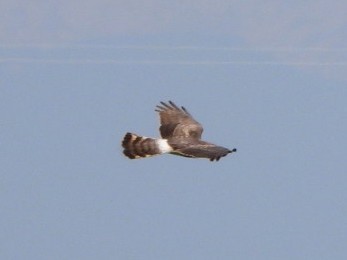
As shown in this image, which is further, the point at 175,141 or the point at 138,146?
the point at 175,141

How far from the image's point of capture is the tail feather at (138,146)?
5022 cm

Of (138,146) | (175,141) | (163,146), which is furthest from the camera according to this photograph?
(175,141)

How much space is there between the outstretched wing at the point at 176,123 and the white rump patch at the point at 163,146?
73.5 inches

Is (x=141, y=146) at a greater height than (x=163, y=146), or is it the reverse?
(x=163, y=146)

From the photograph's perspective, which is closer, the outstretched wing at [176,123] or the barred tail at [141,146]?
the barred tail at [141,146]

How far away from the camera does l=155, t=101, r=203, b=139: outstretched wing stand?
177 ft

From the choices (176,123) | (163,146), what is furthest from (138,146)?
(176,123)

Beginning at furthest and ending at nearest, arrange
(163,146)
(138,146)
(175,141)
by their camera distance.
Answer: (175,141)
(163,146)
(138,146)

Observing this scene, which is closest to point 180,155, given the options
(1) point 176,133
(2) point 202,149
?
(2) point 202,149

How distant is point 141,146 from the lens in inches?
1993

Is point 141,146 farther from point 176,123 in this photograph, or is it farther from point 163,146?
point 176,123

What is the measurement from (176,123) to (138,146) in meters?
4.68

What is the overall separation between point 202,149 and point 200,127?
663 centimetres

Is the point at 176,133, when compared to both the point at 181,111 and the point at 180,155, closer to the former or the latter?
the point at 181,111
